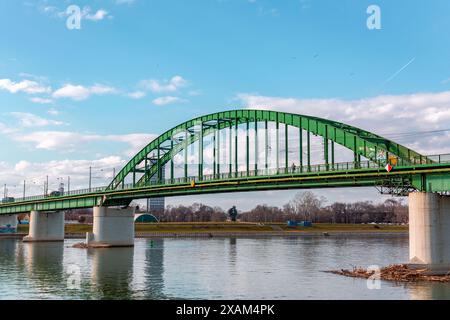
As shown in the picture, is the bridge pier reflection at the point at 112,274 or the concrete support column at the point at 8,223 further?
the concrete support column at the point at 8,223

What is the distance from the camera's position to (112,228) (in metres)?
107

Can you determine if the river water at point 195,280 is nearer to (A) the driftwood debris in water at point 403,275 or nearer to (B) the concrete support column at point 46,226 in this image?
(A) the driftwood debris in water at point 403,275

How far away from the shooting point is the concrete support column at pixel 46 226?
130 m

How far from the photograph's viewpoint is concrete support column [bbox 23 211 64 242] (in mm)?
130250

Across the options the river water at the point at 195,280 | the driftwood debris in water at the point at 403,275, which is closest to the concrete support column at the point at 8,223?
the river water at the point at 195,280

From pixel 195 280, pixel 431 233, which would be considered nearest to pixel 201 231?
pixel 195 280

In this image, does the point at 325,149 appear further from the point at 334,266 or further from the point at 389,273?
the point at 389,273

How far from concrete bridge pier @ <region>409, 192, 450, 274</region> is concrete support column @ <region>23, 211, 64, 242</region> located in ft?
314

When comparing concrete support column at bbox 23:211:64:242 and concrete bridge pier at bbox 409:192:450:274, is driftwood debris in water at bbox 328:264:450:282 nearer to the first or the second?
concrete bridge pier at bbox 409:192:450:274

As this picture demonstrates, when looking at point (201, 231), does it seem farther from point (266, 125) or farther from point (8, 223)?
point (266, 125)

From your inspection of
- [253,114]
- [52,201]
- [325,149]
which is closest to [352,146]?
[325,149]

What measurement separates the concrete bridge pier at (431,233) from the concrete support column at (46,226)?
95.6 metres

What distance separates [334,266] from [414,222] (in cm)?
1407

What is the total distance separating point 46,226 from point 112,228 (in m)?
32.2
